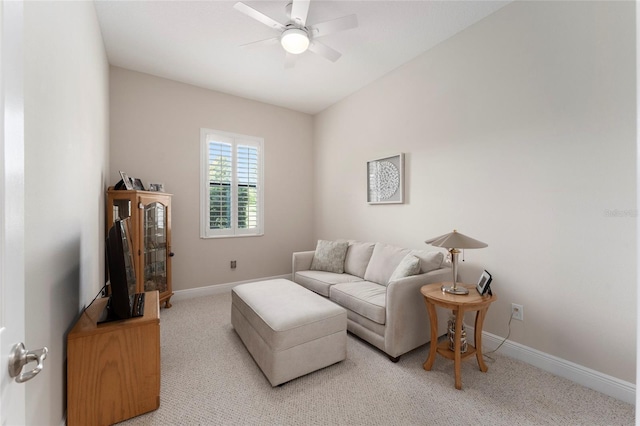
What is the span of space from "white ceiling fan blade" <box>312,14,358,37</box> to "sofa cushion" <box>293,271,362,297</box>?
2.41 meters

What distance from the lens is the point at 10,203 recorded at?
2.00ft

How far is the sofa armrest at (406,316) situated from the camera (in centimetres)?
217

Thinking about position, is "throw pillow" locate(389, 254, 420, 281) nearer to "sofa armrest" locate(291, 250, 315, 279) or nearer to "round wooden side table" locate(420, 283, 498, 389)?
"round wooden side table" locate(420, 283, 498, 389)

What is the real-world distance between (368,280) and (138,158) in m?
3.23

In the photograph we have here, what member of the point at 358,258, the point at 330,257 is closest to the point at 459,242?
the point at 358,258

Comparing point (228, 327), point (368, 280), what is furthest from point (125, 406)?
point (368, 280)

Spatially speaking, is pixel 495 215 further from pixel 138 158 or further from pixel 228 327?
pixel 138 158

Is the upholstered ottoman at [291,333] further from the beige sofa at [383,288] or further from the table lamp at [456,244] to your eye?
the table lamp at [456,244]

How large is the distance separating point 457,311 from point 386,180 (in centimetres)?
188

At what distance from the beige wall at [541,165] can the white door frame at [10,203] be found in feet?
9.36

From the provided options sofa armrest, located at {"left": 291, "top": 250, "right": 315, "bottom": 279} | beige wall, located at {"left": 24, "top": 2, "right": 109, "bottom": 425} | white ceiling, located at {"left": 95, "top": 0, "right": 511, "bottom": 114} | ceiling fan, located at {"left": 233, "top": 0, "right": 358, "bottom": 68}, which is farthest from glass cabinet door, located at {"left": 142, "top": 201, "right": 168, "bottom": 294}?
ceiling fan, located at {"left": 233, "top": 0, "right": 358, "bottom": 68}

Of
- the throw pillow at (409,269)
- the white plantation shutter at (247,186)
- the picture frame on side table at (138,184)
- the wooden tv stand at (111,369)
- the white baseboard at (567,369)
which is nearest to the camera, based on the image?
the wooden tv stand at (111,369)

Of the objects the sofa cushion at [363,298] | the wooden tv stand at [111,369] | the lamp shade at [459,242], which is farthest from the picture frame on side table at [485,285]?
the wooden tv stand at [111,369]

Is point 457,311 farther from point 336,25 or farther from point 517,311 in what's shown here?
point 336,25
